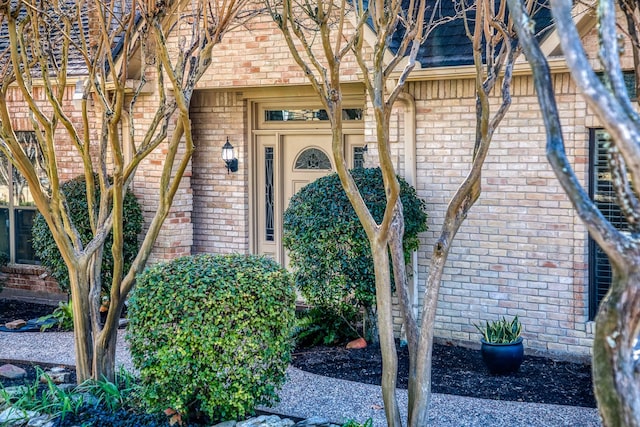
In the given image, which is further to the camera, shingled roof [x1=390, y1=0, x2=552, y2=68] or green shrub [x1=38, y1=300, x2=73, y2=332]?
green shrub [x1=38, y1=300, x2=73, y2=332]

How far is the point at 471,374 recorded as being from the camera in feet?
25.2

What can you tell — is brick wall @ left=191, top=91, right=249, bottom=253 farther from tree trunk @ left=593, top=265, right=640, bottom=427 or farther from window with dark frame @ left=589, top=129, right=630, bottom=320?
tree trunk @ left=593, top=265, right=640, bottom=427

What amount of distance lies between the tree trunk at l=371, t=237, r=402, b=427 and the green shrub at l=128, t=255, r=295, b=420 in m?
0.79

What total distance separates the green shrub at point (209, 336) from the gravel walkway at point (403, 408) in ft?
2.73

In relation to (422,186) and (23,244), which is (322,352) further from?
(23,244)

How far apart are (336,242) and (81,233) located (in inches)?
153

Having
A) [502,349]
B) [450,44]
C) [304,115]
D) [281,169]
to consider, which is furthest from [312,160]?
[502,349]

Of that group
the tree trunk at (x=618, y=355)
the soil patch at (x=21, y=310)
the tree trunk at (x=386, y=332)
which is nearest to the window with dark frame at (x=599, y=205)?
the tree trunk at (x=386, y=332)

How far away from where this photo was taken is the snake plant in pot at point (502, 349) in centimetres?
750

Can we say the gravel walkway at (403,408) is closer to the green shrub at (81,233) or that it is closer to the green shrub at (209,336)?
the green shrub at (209,336)

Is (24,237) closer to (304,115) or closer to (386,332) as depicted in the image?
(304,115)

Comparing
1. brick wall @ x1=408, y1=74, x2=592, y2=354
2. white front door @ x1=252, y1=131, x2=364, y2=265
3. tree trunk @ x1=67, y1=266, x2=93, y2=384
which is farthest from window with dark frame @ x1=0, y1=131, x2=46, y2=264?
brick wall @ x1=408, y1=74, x2=592, y2=354

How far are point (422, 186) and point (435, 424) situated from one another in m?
3.51

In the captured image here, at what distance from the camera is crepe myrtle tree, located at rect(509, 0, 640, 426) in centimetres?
289
